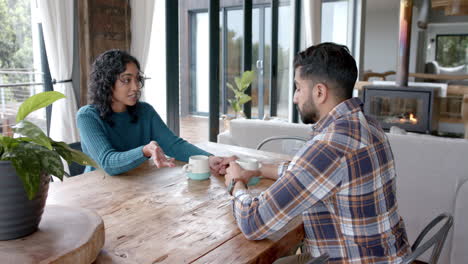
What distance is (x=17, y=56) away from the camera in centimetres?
304

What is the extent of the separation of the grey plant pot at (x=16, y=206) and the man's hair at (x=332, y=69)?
82 centimetres

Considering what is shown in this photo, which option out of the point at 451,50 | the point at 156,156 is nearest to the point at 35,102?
the point at 156,156

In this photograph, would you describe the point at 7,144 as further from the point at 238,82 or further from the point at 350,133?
the point at 238,82

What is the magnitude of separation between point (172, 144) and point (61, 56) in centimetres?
144

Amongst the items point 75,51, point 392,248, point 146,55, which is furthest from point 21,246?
point 146,55

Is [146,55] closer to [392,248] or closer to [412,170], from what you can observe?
[412,170]

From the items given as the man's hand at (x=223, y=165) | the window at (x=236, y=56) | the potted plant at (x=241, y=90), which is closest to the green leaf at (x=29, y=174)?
the man's hand at (x=223, y=165)

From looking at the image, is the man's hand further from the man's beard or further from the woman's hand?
the man's beard

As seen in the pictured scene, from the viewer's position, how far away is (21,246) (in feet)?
2.88

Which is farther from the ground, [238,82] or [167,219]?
[238,82]

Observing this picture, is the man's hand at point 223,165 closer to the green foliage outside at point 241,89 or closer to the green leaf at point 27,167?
the green leaf at point 27,167

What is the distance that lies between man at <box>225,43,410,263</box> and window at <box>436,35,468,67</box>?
7.17m

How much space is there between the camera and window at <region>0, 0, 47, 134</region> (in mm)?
2988

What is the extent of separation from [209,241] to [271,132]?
1987mm
